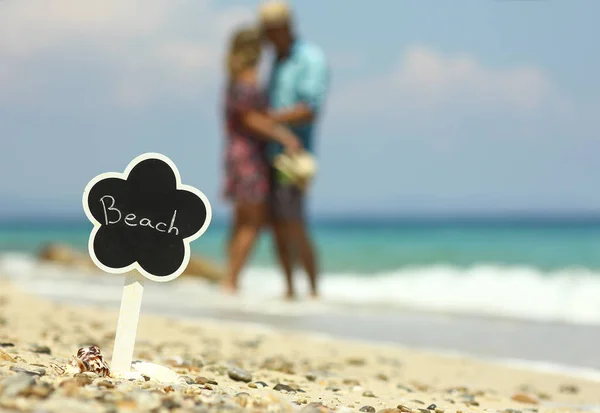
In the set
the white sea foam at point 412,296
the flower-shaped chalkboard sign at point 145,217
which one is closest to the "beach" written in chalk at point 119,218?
the flower-shaped chalkboard sign at point 145,217

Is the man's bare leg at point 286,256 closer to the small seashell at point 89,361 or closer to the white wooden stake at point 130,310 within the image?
the white wooden stake at point 130,310

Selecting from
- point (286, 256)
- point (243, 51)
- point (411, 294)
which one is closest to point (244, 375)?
point (286, 256)

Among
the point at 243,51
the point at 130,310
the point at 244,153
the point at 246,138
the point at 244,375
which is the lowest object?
the point at 244,375

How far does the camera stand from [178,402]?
2.26 meters

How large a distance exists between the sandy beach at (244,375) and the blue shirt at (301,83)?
79.0 inches

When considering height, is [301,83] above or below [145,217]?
above

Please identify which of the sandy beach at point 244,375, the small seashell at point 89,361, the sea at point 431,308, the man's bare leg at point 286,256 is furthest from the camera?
the man's bare leg at point 286,256

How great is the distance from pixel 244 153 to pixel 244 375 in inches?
156

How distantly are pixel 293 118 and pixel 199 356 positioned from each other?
3.18m

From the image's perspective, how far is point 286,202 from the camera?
273 inches

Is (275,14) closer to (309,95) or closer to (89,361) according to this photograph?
(309,95)

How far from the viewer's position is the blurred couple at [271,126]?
22.5 feet

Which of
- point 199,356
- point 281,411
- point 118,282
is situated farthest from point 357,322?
point 118,282

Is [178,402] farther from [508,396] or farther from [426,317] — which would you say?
[426,317]
